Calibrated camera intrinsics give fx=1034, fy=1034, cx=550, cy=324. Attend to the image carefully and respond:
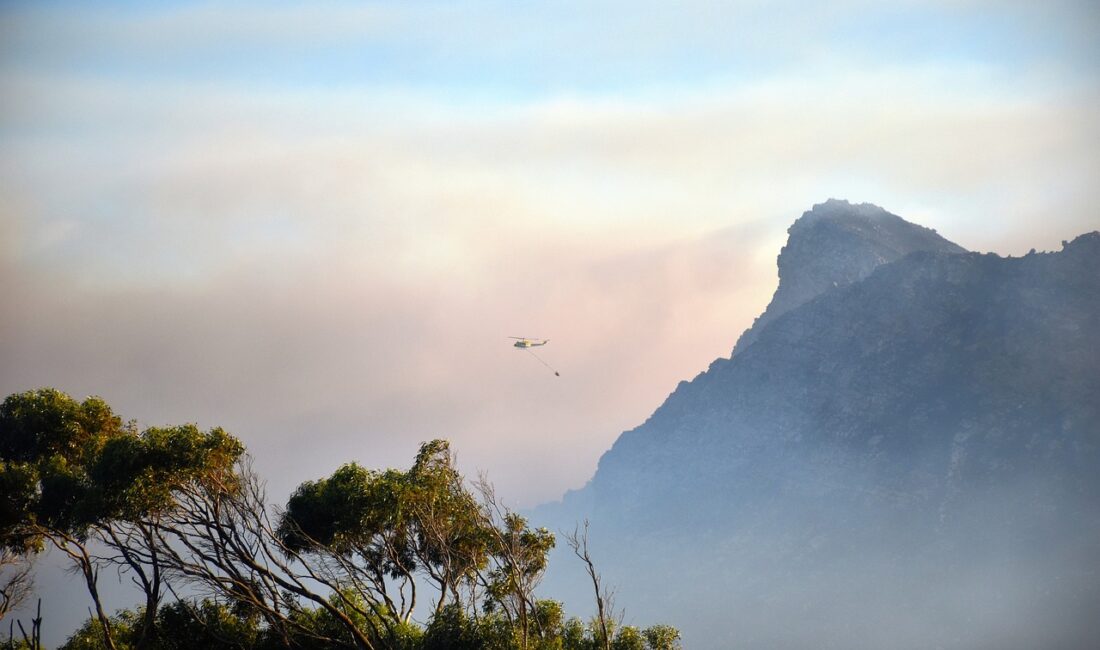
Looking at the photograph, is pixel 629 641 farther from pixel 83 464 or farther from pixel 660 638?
pixel 83 464

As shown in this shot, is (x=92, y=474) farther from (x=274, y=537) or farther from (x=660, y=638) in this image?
(x=660, y=638)

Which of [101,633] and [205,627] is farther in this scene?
[101,633]

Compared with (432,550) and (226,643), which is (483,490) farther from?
(226,643)

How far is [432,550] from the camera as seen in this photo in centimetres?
4612

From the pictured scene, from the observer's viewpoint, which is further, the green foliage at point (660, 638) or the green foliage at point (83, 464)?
the green foliage at point (660, 638)

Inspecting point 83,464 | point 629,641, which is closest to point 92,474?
point 83,464

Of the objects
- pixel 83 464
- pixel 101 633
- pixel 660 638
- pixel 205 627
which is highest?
pixel 83 464

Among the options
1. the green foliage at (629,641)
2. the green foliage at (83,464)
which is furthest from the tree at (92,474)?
the green foliage at (629,641)

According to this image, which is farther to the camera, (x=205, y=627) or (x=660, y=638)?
(x=660, y=638)

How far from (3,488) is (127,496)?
7584mm

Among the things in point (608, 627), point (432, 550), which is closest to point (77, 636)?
point (432, 550)

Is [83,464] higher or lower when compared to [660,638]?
higher

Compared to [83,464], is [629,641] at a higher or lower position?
lower

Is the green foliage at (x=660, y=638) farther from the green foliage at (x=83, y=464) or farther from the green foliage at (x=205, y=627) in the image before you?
the green foliage at (x=83, y=464)
